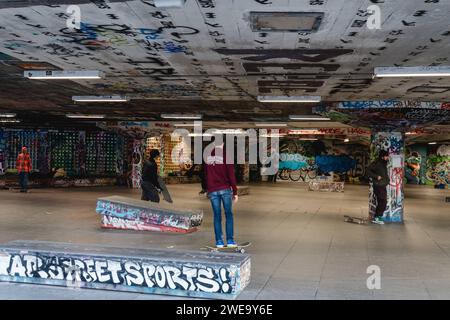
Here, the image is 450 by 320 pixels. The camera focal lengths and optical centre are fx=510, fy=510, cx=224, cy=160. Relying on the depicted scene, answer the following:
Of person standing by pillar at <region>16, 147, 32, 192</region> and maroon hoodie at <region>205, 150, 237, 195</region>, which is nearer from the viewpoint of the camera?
maroon hoodie at <region>205, 150, 237, 195</region>

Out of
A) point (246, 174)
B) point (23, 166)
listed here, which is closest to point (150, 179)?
point (23, 166)

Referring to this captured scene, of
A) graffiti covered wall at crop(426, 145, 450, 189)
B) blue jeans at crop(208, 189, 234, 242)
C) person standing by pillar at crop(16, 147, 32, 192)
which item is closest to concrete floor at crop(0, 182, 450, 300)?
blue jeans at crop(208, 189, 234, 242)

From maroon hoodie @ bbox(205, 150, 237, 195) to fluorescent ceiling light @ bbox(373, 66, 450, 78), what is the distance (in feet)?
11.3

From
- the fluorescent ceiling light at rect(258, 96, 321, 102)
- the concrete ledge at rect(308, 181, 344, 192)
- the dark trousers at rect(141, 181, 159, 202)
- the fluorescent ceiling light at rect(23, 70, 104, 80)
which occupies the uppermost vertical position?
the fluorescent ceiling light at rect(23, 70, 104, 80)

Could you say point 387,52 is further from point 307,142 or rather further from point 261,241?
point 307,142

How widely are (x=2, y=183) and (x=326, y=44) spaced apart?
20692mm

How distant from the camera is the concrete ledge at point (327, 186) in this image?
27.7m

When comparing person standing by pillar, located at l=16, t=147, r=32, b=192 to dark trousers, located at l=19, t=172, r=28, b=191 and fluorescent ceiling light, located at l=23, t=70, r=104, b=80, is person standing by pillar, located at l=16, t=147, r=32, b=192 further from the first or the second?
fluorescent ceiling light, located at l=23, t=70, r=104, b=80

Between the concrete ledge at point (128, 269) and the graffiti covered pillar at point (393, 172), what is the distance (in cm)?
893

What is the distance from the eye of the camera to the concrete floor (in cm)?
623

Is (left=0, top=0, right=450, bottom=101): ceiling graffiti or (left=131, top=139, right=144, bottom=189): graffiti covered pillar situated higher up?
(left=0, top=0, right=450, bottom=101): ceiling graffiti

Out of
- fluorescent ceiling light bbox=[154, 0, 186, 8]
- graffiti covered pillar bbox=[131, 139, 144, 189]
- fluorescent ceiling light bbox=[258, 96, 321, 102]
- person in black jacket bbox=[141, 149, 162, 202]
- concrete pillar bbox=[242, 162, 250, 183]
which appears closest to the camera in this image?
fluorescent ceiling light bbox=[154, 0, 186, 8]

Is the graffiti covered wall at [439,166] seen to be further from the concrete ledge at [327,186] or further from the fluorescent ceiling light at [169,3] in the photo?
the fluorescent ceiling light at [169,3]
